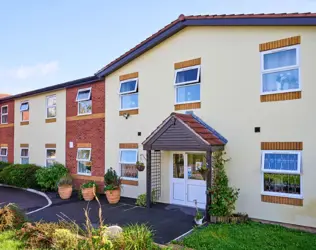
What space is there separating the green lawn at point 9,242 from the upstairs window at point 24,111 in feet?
38.0

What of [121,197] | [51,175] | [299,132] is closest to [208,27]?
[299,132]

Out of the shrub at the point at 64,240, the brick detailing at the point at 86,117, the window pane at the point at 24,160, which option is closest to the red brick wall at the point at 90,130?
the brick detailing at the point at 86,117

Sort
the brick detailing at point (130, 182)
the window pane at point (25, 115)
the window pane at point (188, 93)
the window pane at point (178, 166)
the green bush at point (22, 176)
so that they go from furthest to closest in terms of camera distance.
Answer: the window pane at point (25, 115), the green bush at point (22, 176), the brick detailing at point (130, 182), the window pane at point (178, 166), the window pane at point (188, 93)

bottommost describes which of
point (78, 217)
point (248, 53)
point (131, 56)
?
point (78, 217)

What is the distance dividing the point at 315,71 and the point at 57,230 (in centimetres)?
770

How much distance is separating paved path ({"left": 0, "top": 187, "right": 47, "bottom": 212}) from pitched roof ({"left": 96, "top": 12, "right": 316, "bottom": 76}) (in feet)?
20.1

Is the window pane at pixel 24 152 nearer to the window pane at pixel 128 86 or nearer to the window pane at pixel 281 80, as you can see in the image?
the window pane at pixel 128 86

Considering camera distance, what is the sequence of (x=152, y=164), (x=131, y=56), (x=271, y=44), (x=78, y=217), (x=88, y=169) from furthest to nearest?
(x=88, y=169) → (x=131, y=56) → (x=152, y=164) → (x=78, y=217) → (x=271, y=44)

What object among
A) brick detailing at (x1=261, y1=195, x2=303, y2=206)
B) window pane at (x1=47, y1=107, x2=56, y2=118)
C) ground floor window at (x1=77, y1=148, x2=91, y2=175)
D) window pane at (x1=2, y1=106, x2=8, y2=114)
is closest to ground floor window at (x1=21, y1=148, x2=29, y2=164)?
window pane at (x1=47, y1=107, x2=56, y2=118)

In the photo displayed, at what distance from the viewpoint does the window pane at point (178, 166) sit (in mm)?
10531

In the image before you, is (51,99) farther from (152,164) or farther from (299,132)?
(299,132)

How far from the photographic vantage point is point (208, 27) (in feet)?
31.9

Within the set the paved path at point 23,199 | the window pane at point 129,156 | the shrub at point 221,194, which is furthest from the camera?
the window pane at point 129,156

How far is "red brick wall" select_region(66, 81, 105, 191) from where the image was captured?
13.0m
